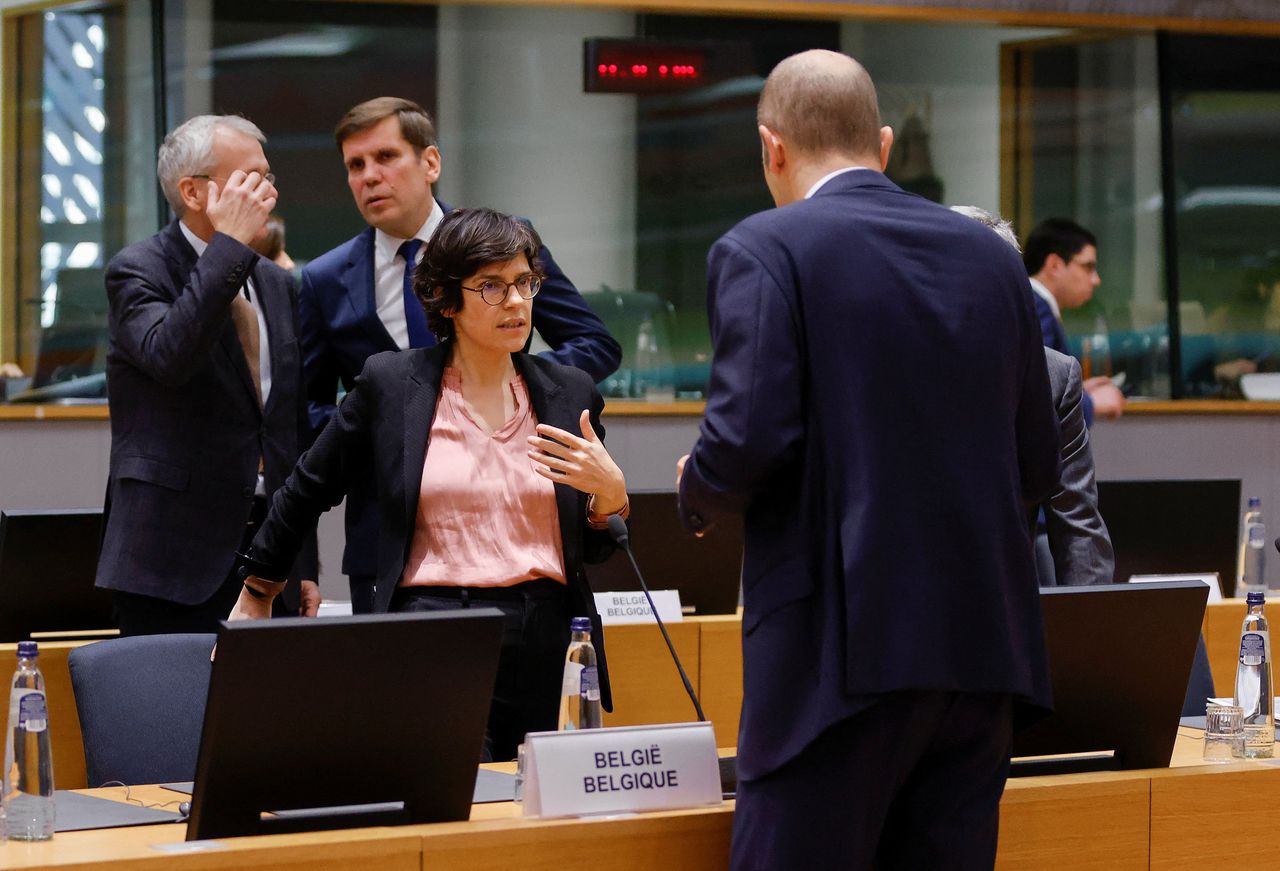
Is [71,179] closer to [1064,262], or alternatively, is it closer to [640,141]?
[640,141]

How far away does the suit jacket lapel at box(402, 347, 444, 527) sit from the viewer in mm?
2680

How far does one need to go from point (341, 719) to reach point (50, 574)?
1871 millimetres

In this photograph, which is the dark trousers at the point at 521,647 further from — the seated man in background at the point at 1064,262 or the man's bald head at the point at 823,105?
the seated man in background at the point at 1064,262

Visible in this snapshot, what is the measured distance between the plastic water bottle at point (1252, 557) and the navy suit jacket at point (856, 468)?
9.99 ft

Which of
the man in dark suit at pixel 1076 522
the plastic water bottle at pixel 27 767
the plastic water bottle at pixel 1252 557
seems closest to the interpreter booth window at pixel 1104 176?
the plastic water bottle at pixel 1252 557

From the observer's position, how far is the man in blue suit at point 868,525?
188 centimetres

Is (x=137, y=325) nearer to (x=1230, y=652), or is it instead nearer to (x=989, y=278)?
(x=989, y=278)

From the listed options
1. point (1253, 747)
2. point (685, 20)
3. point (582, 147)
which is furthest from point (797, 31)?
point (1253, 747)

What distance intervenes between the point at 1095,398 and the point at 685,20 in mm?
2240

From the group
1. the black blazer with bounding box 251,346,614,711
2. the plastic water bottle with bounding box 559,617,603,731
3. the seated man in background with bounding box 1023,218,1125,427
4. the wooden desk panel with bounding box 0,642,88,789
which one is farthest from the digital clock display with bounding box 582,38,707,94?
the plastic water bottle with bounding box 559,617,603,731

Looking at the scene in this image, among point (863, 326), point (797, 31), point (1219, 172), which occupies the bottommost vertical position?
point (863, 326)

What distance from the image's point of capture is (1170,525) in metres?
4.25

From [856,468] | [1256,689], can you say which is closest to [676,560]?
[1256,689]

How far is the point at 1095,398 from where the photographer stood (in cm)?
687
